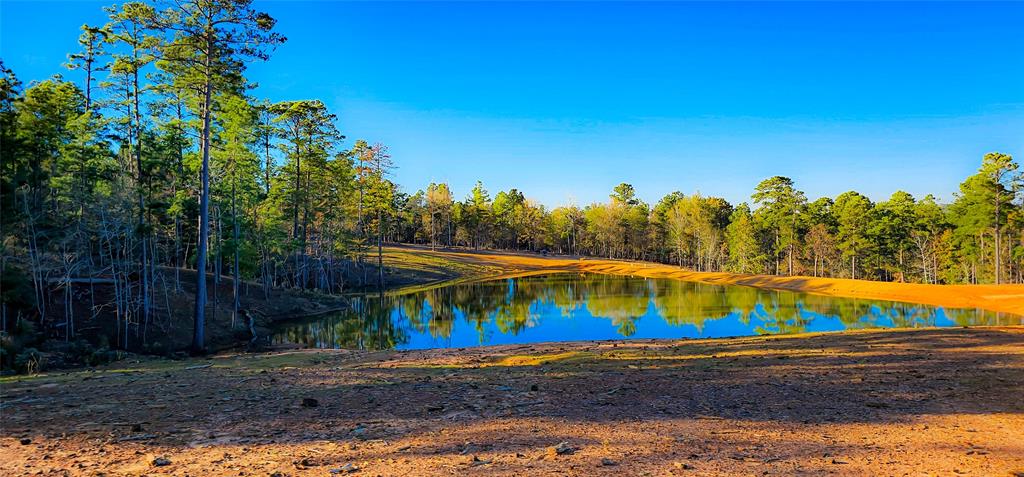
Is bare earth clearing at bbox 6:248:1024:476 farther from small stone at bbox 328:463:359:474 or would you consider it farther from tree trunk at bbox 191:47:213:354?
tree trunk at bbox 191:47:213:354

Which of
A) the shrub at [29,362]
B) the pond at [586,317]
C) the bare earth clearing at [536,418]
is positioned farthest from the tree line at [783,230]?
the shrub at [29,362]

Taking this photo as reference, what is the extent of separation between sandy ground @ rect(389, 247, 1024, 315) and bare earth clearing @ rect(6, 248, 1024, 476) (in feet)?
116

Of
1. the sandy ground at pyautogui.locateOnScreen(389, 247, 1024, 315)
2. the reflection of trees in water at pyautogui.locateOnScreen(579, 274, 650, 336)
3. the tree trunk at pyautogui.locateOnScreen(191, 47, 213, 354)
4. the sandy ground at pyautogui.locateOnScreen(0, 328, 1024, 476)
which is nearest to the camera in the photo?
the sandy ground at pyautogui.locateOnScreen(0, 328, 1024, 476)

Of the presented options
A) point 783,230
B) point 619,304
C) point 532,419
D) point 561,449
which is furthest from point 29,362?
point 783,230

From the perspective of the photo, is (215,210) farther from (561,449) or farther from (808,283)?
(808,283)

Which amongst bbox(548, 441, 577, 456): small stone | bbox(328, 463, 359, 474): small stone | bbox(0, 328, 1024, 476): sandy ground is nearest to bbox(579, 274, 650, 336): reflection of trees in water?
bbox(0, 328, 1024, 476): sandy ground

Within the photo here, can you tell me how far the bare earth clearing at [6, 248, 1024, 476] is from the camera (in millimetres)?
5328

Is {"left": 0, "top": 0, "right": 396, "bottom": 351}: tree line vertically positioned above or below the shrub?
above

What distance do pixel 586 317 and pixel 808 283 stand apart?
1449 inches

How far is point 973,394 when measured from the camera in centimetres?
880

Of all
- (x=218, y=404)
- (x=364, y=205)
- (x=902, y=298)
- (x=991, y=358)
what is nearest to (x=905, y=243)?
(x=902, y=298)

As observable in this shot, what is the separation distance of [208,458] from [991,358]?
16.9 metres

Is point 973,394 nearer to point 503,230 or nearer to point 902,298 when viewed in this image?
point 902,298

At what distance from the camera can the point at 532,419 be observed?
7.05 meters
